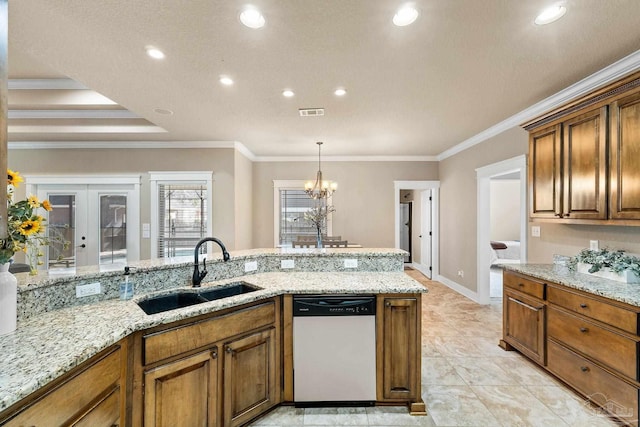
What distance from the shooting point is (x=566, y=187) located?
264 centimetres

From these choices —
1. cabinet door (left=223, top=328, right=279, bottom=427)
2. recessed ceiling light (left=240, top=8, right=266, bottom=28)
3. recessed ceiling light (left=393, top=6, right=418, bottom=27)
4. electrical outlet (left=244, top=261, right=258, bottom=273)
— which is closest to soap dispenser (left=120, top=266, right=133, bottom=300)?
cabinet door (left=223, top=328, right=279, bottom=427)

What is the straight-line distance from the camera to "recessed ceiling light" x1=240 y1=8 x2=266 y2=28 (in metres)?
1.77

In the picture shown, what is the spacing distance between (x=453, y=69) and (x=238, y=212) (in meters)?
3.81

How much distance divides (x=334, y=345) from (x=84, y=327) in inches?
56.3

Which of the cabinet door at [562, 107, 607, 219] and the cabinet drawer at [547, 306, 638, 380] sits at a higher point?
the cabinet door at [562, 107, 607, 219]

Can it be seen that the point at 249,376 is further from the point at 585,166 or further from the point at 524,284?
the point at 585,166

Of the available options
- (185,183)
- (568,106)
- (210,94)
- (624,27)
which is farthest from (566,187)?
(185,183)

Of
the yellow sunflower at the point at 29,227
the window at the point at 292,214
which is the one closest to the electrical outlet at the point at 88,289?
the yellow sunflower at the point at 29,227

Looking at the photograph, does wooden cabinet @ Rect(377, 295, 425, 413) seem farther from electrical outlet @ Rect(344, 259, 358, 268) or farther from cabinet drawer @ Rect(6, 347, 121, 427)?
cabinet drawer @ Rect(6, 347, 121, 427)

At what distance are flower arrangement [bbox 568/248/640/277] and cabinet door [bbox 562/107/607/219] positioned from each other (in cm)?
34

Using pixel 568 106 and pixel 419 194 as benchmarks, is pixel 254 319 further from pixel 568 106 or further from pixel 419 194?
pixel 419 194

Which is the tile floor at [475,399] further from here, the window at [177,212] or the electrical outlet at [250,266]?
the window at [177,212]

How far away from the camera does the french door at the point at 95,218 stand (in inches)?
190

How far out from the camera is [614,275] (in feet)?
7.42
